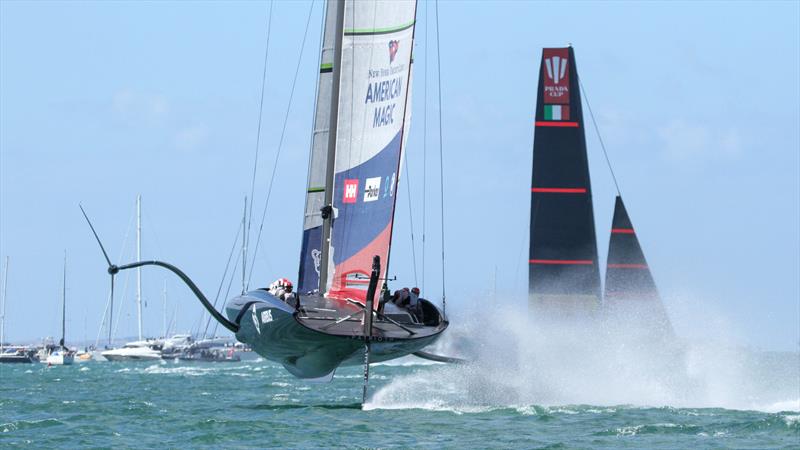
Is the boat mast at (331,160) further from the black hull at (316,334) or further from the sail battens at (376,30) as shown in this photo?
the black hull at (316,334)

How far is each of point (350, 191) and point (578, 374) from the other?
9.01 metres

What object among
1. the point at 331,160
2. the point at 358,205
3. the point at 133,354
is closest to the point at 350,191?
the point at 358,205

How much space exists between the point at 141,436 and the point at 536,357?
9714 millimetres

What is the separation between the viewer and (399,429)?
23.3m

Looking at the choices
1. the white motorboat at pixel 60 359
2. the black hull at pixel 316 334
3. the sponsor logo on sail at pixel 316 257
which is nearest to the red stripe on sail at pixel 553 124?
the sponsor logo on sail at pixel 316 257

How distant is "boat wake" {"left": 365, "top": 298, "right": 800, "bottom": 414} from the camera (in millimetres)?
28922

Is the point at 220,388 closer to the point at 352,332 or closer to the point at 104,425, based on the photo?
the point at 104,425

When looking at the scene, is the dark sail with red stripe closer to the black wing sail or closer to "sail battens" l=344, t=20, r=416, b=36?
the black wing sail

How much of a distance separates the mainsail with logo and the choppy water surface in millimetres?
2663

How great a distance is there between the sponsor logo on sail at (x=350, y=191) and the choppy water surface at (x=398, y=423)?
3.79 metres

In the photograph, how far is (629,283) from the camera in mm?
35938

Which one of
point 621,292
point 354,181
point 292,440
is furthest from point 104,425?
point 621,292

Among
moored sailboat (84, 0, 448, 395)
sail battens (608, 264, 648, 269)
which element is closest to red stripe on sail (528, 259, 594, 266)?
sail battens (608, 264, 648, 269)

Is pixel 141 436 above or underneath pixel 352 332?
underneath
